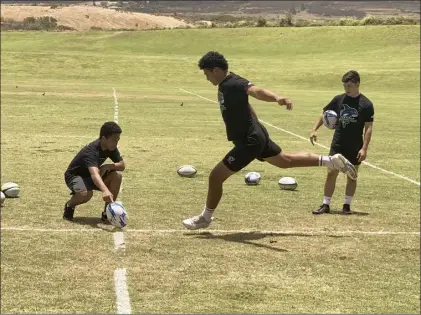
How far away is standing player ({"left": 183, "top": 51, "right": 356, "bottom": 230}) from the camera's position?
4.56 meters

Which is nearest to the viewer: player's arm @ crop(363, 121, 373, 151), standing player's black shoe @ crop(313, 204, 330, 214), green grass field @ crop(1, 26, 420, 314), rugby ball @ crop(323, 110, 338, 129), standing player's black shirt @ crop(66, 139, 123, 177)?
standing player's black shirt @ crop(66, 139, 123, 177)

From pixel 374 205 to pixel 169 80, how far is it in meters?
72.0

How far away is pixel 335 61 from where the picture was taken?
124m

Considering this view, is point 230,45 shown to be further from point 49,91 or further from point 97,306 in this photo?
point 97,306

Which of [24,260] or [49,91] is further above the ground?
[24,260]

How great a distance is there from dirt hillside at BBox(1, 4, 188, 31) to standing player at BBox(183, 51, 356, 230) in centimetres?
166

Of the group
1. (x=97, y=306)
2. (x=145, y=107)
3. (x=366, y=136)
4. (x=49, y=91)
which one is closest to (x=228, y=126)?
(x=366, y=136)

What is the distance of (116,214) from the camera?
457cm

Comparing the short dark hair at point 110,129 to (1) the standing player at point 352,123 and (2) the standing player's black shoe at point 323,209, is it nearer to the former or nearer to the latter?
(1) the standing player at point 352,123

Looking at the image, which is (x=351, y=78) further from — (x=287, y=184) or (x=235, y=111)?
(x=287, y=184)

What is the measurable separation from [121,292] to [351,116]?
1173cm

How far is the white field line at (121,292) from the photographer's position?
657 inches

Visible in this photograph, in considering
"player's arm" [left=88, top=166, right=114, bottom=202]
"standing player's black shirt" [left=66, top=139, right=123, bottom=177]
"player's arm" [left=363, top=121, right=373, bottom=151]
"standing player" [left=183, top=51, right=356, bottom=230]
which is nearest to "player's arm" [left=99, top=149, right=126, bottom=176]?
"standing player's black shirt" [left=66, top=139, right=123, bottom=177]

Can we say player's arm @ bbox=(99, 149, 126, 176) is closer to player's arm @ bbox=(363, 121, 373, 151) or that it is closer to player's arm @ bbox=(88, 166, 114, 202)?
player's arm @ bbox=(88, 166, 114, 202)
